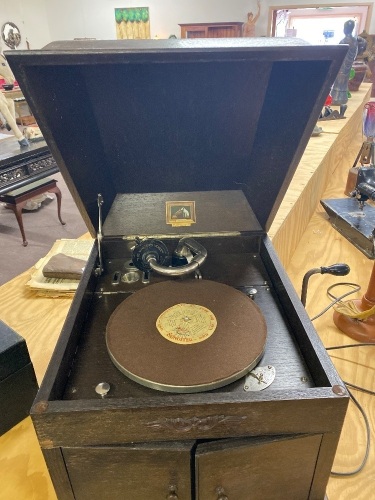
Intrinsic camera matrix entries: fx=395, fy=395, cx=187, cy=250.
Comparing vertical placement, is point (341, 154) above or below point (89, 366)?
below

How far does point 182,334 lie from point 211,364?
105 millimetres

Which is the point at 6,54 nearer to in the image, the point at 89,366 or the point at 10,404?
the point at 89,366

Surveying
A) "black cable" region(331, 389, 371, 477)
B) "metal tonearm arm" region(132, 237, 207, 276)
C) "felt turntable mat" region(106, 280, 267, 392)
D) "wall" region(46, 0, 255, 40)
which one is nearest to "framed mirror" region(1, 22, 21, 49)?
"wall" region(46, 0, 255, 40)

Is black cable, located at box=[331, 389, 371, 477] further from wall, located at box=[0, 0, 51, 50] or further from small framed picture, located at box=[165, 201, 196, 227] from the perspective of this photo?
wall, located at box=[0, 0, 51, 50]

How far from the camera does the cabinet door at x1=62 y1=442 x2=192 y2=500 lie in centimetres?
66

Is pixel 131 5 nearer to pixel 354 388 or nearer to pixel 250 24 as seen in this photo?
pixel 250 24

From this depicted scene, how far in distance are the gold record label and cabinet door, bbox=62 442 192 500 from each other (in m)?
0.22

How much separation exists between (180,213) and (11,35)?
10679mm

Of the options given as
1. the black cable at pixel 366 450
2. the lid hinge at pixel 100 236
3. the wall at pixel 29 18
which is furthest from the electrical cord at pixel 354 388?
the wall at pixel 29 18

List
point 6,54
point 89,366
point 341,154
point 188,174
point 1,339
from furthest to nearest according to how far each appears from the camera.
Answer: point 341,154 → point 188,174 → point 1,339 → point 89,366 → point 6,54

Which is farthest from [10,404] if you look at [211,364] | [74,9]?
[74,9]

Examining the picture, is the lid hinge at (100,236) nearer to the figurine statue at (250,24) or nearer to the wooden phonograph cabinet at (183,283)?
the wooden phonograph cabinet at (183,283)

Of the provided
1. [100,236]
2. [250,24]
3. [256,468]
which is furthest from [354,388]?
[250,24]

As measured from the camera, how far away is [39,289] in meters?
1.49
